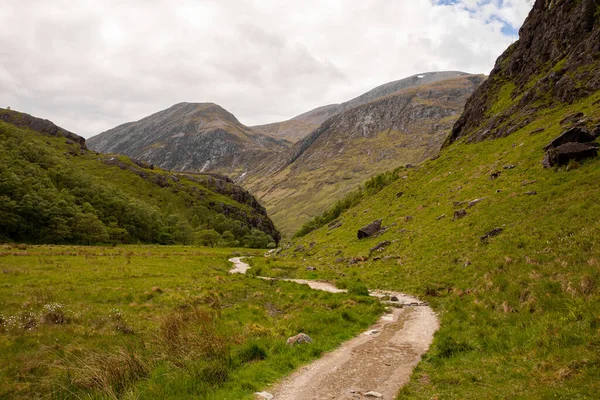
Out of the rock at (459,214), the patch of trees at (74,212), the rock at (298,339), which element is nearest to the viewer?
the rock at (298,339)

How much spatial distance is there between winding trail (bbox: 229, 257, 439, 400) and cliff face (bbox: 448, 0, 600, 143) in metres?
51.8

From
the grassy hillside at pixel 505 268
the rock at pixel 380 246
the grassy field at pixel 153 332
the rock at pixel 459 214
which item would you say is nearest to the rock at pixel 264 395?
the grassy field at pixel 153 332

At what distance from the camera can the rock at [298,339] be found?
1583 cm

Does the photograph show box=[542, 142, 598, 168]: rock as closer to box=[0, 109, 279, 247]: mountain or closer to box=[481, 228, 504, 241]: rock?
box=[481, 228, 504, 241]: rock

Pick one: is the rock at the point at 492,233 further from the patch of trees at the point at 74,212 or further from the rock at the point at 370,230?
the patch of trees at the point at 74,212

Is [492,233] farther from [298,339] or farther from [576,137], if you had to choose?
[298,339]

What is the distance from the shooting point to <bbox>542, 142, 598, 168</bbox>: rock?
30.2 m

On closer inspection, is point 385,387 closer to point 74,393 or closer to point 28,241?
point 74,393

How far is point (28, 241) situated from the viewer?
87.5 m

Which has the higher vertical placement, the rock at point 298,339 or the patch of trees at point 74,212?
the patch of trees at point 74,212

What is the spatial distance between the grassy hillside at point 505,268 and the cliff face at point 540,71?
5.02m

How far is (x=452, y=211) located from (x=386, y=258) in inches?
437

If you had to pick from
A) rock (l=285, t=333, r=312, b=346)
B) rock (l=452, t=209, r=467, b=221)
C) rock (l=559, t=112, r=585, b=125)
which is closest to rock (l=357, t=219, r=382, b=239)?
rock (l=452, t=209, r=467, b=221)

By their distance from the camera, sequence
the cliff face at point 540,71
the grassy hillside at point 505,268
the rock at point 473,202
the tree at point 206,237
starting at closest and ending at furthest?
1. the grassy hillside at point 505,268
2. the rock at point 473,202
3. the cliff face at point 540,71
4. the tree at point 206,237
